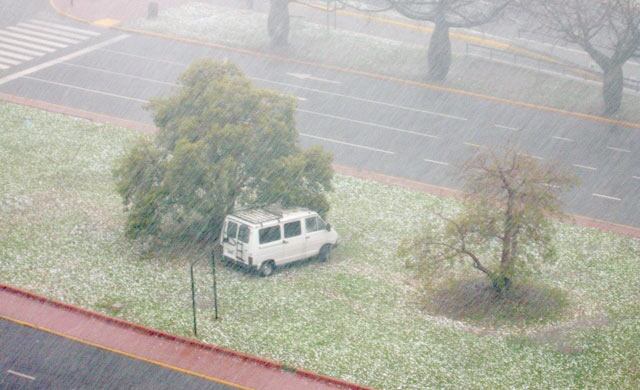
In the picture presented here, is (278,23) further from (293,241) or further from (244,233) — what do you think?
(244,233)

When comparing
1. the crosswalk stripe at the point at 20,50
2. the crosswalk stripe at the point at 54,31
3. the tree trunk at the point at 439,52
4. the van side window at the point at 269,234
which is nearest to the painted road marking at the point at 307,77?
the tree trunk at the point at 439,52

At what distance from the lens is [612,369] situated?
21375 millimetres

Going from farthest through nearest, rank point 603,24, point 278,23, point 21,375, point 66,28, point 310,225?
point 66,28
point 278,23
point 603,24
point 310,225
point 21,375

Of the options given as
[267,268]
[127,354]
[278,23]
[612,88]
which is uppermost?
[278,23]

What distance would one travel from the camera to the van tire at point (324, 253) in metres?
26.0

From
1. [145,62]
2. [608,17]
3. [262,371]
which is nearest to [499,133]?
[608,17]

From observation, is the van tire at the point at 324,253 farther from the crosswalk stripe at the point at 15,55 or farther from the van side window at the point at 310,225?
the crosswalk stripe at the point at 15,55

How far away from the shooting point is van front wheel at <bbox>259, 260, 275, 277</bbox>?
24.8 m

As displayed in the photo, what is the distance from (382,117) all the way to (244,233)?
1395cm

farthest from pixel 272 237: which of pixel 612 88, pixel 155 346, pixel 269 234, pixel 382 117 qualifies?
pixel 612 88

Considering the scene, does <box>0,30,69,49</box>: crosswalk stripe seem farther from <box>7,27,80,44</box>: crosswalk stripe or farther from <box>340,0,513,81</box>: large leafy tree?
<box>340,0,513,81</box>: large leafy tree

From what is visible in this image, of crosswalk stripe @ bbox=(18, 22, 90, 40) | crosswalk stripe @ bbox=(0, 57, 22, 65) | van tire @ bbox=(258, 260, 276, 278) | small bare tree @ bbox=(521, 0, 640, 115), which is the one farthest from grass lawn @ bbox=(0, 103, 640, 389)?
crosswalk stripe @ bbox=(18, 22, 90, 40)

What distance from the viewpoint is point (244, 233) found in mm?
24594

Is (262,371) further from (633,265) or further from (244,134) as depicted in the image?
(633,265)
